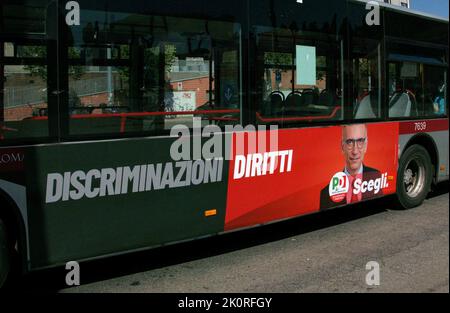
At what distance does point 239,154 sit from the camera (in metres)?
5.34

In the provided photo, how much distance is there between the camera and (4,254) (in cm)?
415

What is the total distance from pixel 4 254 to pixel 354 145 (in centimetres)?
428

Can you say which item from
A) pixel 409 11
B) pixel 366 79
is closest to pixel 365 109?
pixel 366 79

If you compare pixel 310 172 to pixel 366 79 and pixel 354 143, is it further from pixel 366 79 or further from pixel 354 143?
pixel 366 79

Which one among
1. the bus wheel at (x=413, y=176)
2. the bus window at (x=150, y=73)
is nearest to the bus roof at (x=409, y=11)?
the bus wheel at (x=413, y=176)

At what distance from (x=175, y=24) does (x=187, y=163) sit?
127 cm

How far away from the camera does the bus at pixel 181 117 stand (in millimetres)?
4109

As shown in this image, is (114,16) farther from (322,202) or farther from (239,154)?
(322,202)

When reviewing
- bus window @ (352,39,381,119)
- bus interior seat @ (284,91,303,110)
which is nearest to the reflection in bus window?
bus window @ (352,39,381,119)

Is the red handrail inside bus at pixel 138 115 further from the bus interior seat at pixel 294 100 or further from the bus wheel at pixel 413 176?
the bus wheel at pixel 413 176

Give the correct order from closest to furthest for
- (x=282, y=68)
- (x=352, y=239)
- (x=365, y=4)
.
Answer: (x=282, y=68) → (x=352, y=239) → (x=365, y=4)

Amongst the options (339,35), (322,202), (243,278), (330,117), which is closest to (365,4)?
(339,35)

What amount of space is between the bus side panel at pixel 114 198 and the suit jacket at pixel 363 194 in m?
1.62

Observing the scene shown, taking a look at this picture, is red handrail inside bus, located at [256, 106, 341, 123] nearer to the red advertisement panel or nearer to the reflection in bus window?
the red advertisement panel
